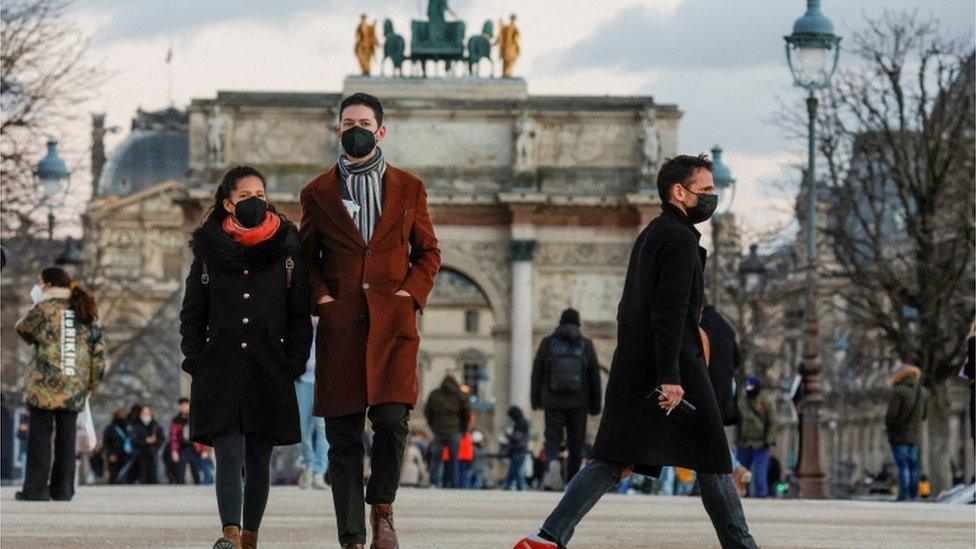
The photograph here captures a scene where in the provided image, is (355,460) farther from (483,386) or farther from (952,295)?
(483,386)

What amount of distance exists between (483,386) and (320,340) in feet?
369

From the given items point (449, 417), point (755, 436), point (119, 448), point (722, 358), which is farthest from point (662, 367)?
point (119, 448)

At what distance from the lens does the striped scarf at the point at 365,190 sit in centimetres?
1302

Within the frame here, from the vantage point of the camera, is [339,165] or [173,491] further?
[173,491]

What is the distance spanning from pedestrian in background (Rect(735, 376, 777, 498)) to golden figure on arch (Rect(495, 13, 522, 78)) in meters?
37.4

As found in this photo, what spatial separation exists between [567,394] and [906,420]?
5.82m

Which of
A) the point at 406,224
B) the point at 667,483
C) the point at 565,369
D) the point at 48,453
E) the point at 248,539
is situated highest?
the point at 565,369

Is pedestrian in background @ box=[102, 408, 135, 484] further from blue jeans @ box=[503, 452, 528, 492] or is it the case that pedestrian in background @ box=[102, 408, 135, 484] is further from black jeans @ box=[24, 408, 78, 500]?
black jeans @ box=[24, 408, 78, 500]

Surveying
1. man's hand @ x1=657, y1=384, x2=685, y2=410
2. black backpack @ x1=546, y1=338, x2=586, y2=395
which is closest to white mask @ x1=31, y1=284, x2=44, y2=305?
black backpack @ x1=546, y1=338, x2=586, y2=395

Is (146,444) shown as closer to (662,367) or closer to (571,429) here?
(571,429)

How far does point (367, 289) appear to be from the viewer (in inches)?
506

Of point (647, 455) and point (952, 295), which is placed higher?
point (952, 295)

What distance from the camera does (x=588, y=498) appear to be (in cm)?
1244

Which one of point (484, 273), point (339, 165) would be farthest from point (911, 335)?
point (339, 165)
